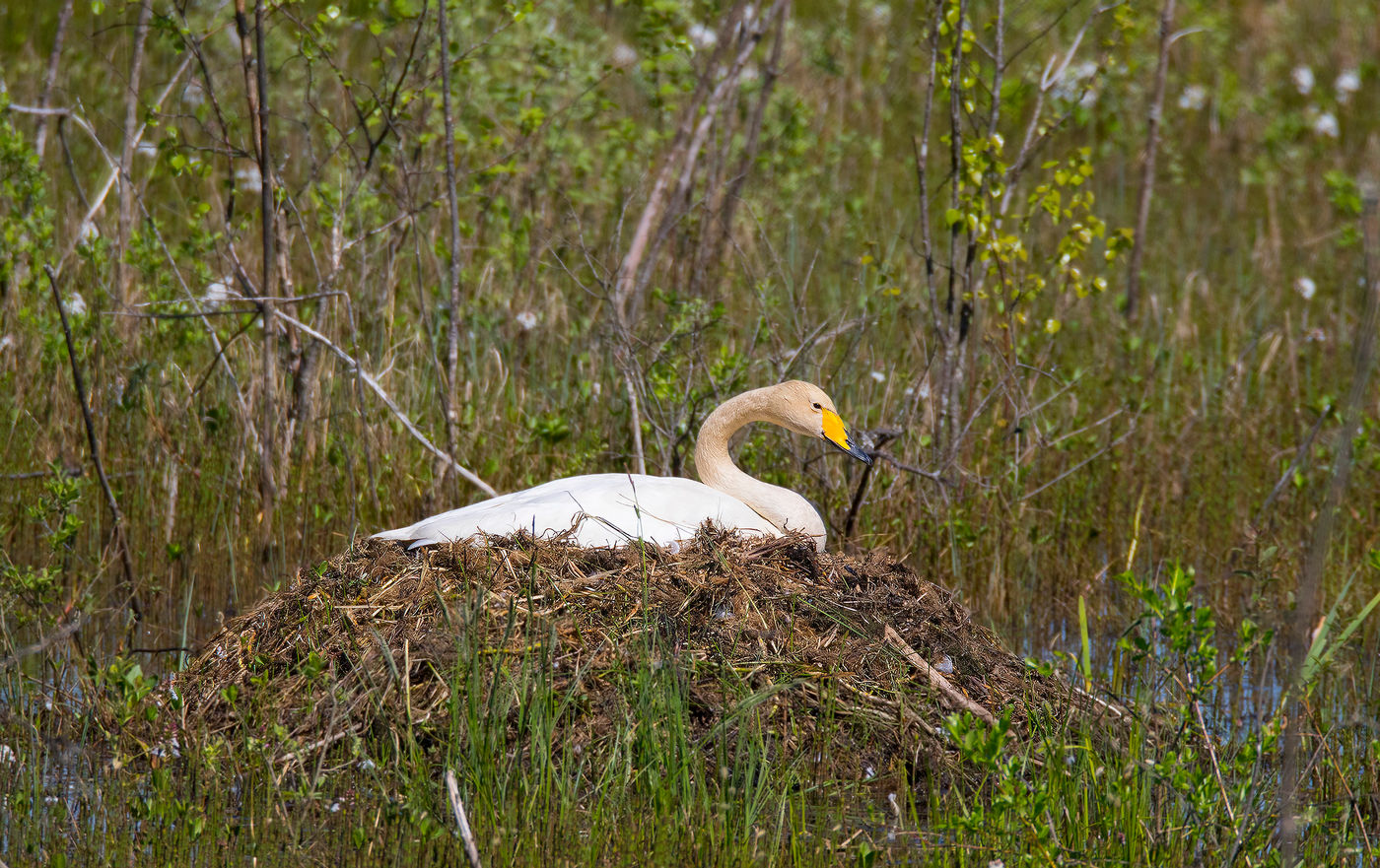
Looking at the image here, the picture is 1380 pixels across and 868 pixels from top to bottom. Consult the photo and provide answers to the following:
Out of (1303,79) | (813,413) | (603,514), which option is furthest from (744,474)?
(1303,79)

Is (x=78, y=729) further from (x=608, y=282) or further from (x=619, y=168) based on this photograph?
(x=619, y=168)

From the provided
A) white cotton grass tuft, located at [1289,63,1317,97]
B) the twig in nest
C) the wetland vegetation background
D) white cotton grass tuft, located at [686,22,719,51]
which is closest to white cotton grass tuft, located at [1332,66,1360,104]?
white cotton grass tuft, located at [1289,63,1317,97]

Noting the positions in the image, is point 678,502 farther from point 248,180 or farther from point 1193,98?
point 1193,98

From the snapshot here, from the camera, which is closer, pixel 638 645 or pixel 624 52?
pixel 638 645

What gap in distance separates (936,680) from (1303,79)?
1138cm

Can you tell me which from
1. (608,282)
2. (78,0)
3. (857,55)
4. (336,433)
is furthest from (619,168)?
(78,0)

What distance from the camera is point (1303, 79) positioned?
43.1 ft

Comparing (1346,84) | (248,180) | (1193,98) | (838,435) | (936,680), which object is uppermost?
(1346,84)

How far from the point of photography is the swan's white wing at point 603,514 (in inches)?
176

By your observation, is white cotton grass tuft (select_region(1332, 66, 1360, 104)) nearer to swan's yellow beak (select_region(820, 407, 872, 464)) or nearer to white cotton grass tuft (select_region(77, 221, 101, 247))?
swan's yellow beak (select_region(820, 407, 872, 464))

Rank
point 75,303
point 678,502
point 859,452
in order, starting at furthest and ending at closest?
point 75,303
point 859,452
point 678,502

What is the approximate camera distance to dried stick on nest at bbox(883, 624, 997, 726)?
12.3 feet

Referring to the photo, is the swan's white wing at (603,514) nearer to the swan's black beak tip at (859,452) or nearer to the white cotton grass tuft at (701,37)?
the swan's black beak tip at (859,452)

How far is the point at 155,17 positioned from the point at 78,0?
8.03 metres
